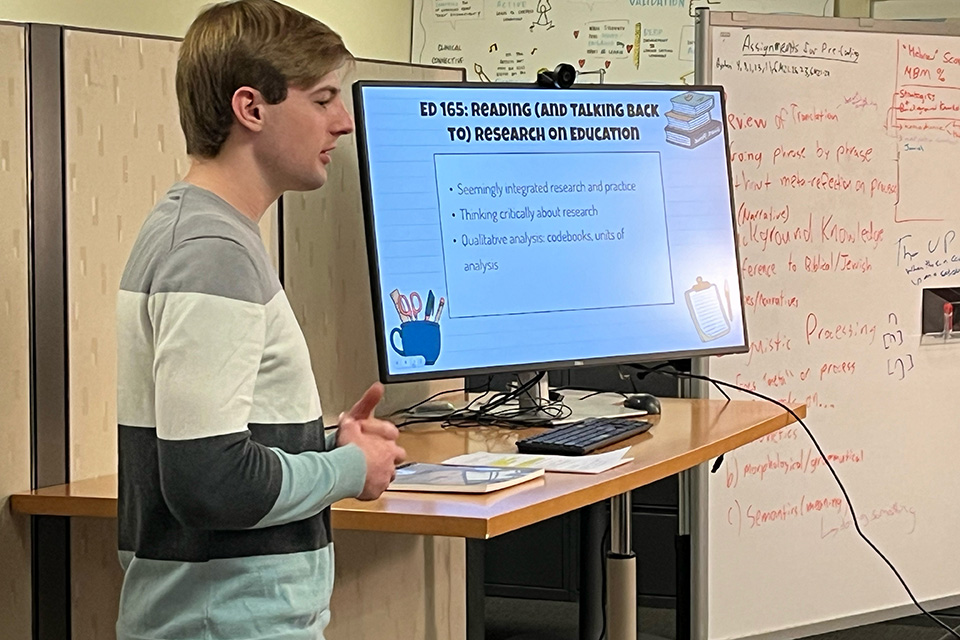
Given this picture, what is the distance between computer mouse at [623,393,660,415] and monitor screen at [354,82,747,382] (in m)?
0.08

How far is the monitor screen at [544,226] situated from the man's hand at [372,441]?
0.62 metres

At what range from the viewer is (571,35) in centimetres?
445

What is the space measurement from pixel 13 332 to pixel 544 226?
2.99 feet

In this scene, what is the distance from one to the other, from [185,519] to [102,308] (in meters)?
0.57

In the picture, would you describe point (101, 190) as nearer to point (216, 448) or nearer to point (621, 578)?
point (216, 448)

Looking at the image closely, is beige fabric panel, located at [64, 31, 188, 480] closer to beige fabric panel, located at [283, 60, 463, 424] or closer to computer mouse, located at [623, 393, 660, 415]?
beige fabric panel, located at [283, 60, 463, 424]

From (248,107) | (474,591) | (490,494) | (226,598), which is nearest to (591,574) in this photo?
(474,591)

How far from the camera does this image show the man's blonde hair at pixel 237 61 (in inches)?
→ 51.3

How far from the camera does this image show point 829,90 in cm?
306

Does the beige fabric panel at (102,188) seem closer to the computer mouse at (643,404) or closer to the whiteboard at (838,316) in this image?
the computer mouse at (643,404)

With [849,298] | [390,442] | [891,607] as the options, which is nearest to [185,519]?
[390,442]

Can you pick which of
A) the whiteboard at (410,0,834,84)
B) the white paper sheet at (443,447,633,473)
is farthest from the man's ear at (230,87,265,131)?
the whiteboard at (410,0,834,84)

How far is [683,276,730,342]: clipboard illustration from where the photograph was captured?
231 cm

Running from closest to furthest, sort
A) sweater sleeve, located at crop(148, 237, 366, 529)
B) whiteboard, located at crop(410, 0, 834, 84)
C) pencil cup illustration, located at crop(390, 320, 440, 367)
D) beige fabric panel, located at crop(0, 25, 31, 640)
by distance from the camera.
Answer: sweater sleeve, located at crop(148, 237, 366, 529)
beige fabric panel, located at crop(0, 25, 31, 640)
pencil cup illustration, located at crop(390, 320, 440, 367)
whiteboard, located at crop(410, 0, 834, 84)
